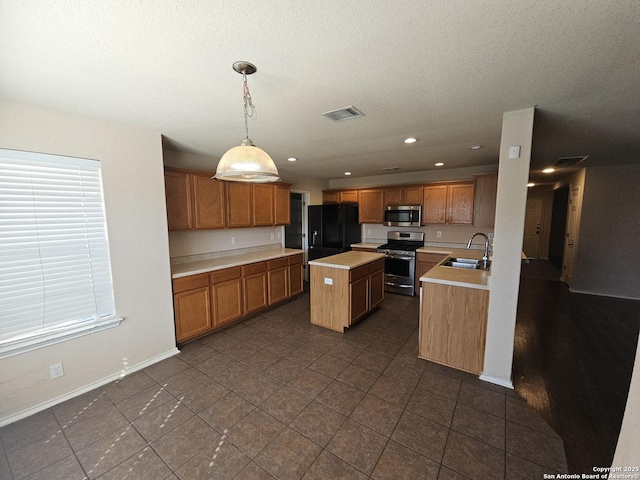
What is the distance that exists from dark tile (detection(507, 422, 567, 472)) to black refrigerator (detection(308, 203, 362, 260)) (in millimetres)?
3787

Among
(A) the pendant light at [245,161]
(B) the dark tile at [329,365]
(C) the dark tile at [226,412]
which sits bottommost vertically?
(C) the dark tile at [226,412]

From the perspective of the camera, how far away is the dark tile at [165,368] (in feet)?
8.36

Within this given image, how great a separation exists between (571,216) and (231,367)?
754cm

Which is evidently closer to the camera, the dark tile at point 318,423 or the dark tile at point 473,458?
the dark tile at point 473,458

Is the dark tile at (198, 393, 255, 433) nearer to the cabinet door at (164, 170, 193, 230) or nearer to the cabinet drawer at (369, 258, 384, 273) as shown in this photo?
the cabinet door at (164, 170, 193, 230)

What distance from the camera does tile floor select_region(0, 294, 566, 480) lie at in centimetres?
160

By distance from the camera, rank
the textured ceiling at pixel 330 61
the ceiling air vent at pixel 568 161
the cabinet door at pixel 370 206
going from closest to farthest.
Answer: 1. the textured ceiling at pixel 330 61
2. the ceiling air vent at pixel 568 161
3. the cabinet door at pixel 370 206

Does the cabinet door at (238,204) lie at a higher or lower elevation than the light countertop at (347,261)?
higher

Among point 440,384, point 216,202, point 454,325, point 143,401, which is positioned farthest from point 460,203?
point 143,401

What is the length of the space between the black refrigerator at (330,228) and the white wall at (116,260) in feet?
10.3

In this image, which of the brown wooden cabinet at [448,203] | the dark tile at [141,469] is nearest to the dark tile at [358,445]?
the dark tile at [141,469]

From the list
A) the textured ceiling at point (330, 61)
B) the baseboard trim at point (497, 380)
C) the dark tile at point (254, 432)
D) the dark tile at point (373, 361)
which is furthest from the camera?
the dark tile at point (373, 361)

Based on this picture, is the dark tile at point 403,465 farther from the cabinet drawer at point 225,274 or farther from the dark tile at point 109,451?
the cabinet drawer at point 225,274

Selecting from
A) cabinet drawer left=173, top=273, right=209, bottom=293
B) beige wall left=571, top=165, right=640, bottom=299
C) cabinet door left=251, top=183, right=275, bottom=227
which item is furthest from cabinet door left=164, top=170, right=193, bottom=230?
beige wall left=571, top=165, right=640, bottom=299
